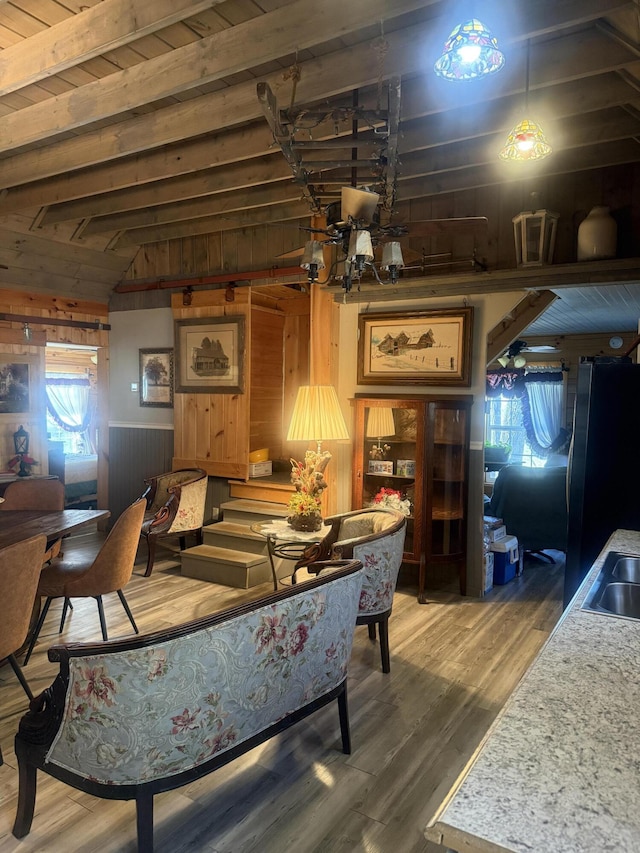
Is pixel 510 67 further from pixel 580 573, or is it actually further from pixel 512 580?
pixel 512 580

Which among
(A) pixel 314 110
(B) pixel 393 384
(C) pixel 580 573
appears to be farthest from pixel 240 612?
(B) pixel 393 384

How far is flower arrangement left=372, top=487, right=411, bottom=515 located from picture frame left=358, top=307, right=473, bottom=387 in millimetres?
897

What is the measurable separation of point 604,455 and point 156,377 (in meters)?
4.90

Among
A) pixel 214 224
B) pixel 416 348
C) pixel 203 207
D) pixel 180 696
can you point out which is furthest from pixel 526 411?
pixel 180 696

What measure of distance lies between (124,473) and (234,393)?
6.14 feet

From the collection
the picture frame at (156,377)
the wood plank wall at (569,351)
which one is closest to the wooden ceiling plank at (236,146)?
the picture frame at (156,377)

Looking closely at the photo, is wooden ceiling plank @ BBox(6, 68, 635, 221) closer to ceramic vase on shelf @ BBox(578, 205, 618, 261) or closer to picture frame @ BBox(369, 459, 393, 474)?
ceramic vase on shelf @ BBox(578, 205, 618, 261)

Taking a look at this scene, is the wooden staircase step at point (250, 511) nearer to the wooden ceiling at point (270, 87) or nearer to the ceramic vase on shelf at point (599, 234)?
the wooden ceiling at point (270, 87)

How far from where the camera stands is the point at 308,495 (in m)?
3.78

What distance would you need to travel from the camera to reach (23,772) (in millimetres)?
1896

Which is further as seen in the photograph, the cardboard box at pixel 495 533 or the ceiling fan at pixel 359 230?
the cardboard box at pixel 495 533

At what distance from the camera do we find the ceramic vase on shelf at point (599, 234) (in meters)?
3.63

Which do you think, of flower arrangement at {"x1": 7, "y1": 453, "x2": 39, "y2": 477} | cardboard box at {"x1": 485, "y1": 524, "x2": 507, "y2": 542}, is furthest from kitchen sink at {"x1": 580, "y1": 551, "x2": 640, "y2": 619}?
flower arrangement at {"x1": 7, "y1": 453, "x2": 39, "y2": 477}

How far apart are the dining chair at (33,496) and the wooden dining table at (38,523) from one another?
0.22 feet
